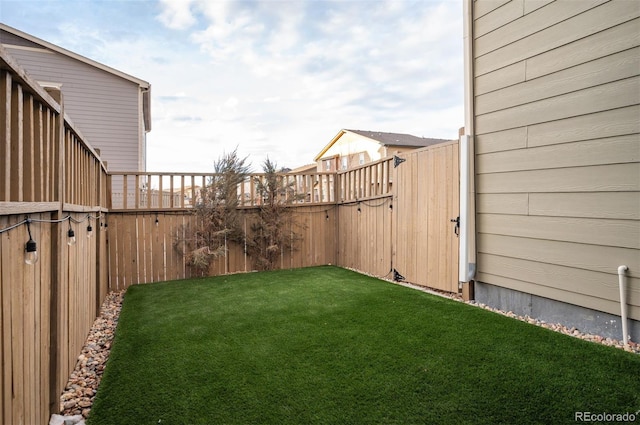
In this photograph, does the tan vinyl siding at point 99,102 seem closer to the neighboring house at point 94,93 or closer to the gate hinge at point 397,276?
the neighboring house at point 94,93

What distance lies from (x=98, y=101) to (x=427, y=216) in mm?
9068

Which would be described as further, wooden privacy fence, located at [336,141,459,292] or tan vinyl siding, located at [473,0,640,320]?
wooden privacy fence, located at [336,141,459,292]

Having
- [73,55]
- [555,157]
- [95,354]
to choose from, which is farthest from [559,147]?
[73,55]

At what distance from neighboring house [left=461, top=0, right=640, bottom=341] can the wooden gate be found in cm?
33

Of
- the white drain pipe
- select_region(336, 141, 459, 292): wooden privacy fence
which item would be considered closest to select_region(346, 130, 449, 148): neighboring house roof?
select_region(336, 141, 459, 292): wooden privacy fence

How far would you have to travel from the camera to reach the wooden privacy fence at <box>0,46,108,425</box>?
4.25 ft

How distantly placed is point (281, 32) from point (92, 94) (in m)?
5.28

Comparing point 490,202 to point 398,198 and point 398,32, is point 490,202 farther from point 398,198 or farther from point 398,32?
point 398,32

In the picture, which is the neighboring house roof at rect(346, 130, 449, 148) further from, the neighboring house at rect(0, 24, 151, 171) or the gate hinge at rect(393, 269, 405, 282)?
the gate hinge at rect(393, 269, 405, 282)

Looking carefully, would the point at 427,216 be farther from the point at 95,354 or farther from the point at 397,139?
the point at 397,139

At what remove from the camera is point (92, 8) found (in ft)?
25.9

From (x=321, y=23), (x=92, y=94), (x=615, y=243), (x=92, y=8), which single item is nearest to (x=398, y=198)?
(x=615, y=243)

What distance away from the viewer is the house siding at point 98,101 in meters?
9.22

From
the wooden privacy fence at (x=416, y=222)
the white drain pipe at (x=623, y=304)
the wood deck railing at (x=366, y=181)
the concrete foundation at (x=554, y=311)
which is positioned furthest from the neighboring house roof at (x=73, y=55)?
the white drain pipe at (x=623, y=304)
